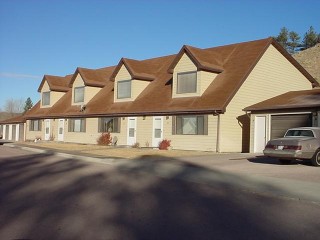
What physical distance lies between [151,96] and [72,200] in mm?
21879

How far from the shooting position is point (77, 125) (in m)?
36.1

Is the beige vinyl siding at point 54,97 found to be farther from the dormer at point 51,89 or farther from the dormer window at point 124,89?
the dormer window at point 124,89

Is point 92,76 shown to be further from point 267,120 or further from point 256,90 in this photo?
point 267,120

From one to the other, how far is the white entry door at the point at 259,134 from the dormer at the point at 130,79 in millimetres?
11041

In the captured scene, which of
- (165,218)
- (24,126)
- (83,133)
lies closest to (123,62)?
(83,133)

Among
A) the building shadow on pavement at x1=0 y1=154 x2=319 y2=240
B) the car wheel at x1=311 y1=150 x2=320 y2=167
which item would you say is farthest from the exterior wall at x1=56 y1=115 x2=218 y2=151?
the building shadow on pavement at x1=0 y1=154 x2=319 y2=240

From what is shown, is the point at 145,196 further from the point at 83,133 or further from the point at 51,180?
the point at 83,133

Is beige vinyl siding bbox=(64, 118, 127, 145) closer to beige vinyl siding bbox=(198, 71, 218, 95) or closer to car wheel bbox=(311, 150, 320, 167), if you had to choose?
beige vinyl siding bbox=(198, 71, 218, 95)

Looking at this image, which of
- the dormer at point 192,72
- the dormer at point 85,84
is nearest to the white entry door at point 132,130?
the dormer at point 192,72

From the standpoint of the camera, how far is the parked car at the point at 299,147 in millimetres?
15930

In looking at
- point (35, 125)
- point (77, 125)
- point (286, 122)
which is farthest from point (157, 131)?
point (35, 125)

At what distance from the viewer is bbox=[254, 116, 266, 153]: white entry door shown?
78.8 feet

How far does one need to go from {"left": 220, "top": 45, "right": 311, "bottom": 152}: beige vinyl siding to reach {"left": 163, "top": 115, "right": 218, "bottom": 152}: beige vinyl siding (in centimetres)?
54

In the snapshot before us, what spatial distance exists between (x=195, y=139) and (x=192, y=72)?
4.67 meters
